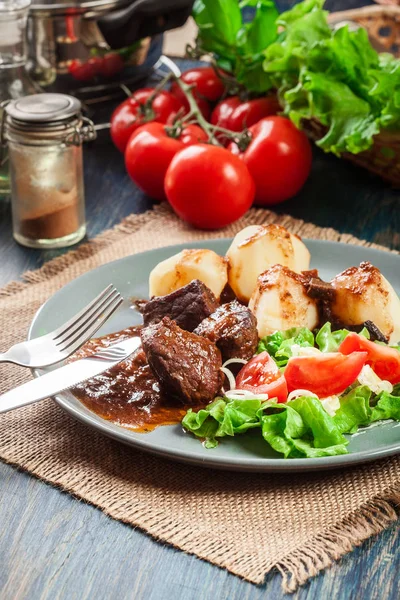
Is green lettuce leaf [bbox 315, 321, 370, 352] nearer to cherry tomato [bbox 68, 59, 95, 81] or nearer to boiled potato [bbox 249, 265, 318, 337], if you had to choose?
boiled potato [bbox 249, 265, 318, 337]

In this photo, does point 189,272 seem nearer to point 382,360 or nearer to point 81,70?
point 382,360

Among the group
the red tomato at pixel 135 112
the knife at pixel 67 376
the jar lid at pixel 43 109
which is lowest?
the red tomato at pixel 135 112

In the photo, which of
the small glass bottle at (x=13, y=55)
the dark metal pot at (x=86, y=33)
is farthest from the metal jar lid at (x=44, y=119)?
the dark metal pot at (x=86, y=33)

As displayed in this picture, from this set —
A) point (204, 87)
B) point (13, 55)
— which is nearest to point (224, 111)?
point (204, 87)

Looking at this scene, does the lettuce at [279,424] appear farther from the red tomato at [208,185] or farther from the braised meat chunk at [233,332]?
the red tomato at [208,185]

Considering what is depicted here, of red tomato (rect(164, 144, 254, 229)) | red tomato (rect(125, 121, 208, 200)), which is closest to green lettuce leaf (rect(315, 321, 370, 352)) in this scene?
red tomato (rect(164, 144, 254, 229))

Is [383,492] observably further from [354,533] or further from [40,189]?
[40,189]

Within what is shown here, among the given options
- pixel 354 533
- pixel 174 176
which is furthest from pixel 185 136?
pixel 354 533
